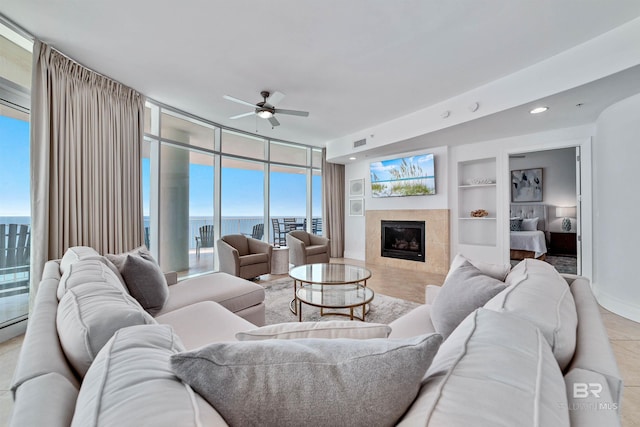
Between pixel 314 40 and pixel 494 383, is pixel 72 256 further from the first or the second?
pixel 314 40

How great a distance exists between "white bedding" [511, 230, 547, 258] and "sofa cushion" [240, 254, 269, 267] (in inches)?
205

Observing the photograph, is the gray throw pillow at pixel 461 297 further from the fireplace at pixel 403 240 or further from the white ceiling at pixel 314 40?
the fireplace at pixel 403 240

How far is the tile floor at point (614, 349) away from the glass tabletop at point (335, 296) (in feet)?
3.08

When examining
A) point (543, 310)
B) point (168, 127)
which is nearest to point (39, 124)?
point (168, 127)

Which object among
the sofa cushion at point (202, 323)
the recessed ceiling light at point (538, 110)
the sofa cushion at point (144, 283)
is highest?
the recessed ceiling light at point (538, 110)

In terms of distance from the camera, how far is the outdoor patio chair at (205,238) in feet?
16.0

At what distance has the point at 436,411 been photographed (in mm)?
474

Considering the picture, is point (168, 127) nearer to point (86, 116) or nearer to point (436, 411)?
point (86, 116)

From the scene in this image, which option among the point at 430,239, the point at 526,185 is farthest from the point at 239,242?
the point at 526,185

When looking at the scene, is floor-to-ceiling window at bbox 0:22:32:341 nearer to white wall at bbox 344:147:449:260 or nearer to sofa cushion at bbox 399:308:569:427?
sofa cushion at bbox 399:308:569:427

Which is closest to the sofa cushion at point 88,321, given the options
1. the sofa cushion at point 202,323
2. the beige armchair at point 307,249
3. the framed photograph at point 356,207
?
the sofa cushion at point 202,323

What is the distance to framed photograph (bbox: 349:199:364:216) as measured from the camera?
6.38 meters

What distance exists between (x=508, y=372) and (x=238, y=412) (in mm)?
549

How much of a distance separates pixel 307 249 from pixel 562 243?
19.9 ft
